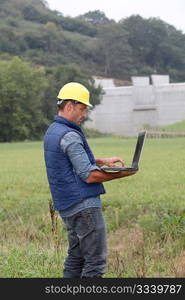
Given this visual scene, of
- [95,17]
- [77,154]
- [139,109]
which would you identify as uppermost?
[95,17]

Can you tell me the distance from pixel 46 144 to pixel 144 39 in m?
110

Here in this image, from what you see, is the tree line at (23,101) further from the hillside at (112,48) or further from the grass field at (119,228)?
the grass field at (119,228)

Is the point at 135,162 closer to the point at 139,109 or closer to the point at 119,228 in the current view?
the point at 119,228

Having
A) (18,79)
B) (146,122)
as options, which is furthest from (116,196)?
(146,122)

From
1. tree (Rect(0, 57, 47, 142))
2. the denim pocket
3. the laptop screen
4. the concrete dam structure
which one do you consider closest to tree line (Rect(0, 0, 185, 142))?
the concrete dam structure

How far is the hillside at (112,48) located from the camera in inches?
4080

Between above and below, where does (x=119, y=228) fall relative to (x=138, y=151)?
below

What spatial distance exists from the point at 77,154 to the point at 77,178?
23cm

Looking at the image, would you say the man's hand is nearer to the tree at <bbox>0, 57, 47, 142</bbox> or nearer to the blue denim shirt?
the blue denim shirt

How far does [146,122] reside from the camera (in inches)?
2840

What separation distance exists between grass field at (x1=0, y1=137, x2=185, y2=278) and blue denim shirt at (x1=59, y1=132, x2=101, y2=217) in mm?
1320

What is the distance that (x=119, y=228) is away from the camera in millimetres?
10711

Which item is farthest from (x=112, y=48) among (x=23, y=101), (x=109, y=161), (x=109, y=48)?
(x=109, y=161)

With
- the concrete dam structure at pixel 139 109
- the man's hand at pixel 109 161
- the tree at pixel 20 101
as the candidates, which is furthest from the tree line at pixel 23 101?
the man's hand at pixel 109 161
